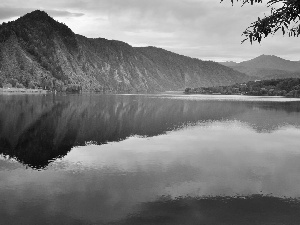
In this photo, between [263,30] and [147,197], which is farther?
[147,197]

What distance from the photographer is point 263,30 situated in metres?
16.4

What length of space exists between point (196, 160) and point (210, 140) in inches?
628

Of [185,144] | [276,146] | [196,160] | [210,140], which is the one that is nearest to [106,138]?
[185,144]

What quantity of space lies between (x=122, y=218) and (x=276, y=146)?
33.7 metres

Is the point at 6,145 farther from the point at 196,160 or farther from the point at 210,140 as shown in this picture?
the point at 210,140

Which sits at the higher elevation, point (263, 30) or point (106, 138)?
point (263, 30)

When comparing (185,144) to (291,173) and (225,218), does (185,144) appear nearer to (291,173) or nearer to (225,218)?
(291,173)

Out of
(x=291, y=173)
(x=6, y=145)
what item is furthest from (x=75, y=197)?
(x=6, y=145)

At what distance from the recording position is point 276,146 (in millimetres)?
48875

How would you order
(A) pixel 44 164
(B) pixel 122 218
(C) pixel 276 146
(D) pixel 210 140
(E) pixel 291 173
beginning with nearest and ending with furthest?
(B) pixel 122 218 → (E) pixel 291 173 → (A) pixel 44 164 → (C) pixel 276 146 → (D) pixel 210 140

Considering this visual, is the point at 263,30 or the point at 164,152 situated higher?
the point at 263,30

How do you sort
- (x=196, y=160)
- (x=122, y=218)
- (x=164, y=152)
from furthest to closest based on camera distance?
(x=164, y=152) < (x=196, y=160) < (x=122, y=218)

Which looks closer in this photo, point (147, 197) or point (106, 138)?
point (147, 197)

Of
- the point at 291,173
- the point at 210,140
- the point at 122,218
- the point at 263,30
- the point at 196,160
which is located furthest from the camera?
the point at 210,140
